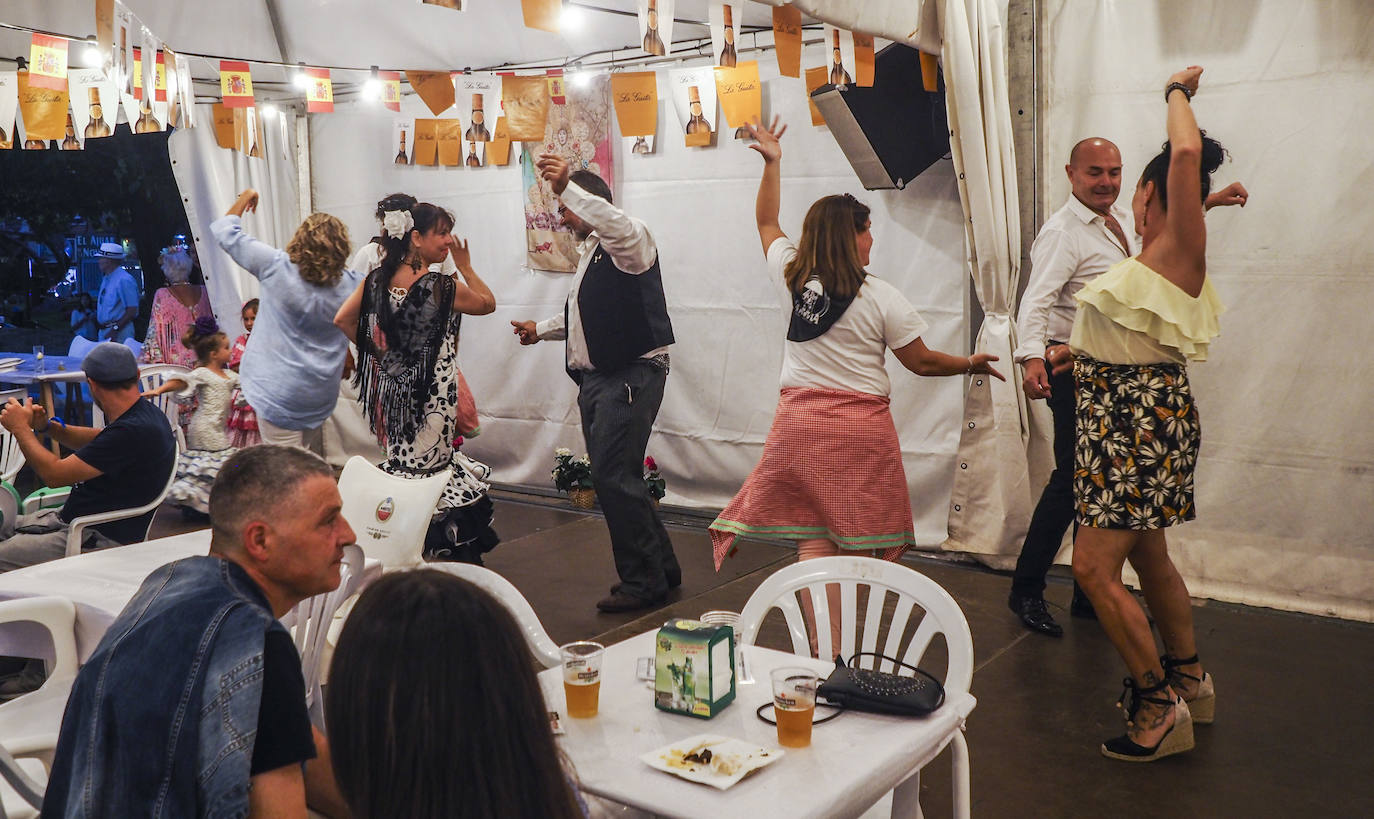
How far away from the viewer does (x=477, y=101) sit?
582cm

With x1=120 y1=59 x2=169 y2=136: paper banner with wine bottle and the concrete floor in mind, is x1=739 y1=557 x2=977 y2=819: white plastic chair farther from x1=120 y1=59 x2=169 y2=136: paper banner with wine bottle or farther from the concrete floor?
x1=120 y1=59 x2=169 y2=136: paper banner with wine bottle

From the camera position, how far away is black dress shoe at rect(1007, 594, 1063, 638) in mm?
4012

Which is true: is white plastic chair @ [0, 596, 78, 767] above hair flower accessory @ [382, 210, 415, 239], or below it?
below

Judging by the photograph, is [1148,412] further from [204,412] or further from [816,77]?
[204,412]

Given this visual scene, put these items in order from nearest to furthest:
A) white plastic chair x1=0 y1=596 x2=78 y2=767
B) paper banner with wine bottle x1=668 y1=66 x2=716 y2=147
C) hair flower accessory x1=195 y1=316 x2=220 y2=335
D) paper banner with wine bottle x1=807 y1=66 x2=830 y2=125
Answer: white plastic chair x1=0 y1=596 x2=78 y2=767 → paper banner with wine bottle x1=807 y1=66 x2=830 y2=125 → paper banner with wine bottle x1=668 y1=66 x2=716 y2=147 → hair flower accessory x1=195 y1=316 x2=220 y2=335

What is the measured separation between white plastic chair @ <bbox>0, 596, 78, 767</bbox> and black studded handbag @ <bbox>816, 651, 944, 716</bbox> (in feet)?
5.56

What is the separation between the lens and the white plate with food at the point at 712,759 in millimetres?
1526

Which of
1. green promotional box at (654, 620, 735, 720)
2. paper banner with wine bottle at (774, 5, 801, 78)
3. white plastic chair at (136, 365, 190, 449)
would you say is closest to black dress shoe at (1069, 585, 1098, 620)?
paper banner with wine bottle at (774, 5, 801, 78)

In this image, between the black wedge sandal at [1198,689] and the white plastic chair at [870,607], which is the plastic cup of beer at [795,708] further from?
the black wedge sandal at [1198,689]

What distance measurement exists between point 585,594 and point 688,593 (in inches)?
17.0

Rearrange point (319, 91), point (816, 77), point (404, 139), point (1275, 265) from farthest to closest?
1. point (404, 139)
2. point (319, 91)
3. point (816, 77)
4. point (1275, 265)

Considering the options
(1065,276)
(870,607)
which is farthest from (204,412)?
(870,607)

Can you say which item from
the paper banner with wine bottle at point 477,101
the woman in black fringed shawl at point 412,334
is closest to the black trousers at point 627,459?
the woman in black fringed shawl at point 412,334

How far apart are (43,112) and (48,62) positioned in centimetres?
77
